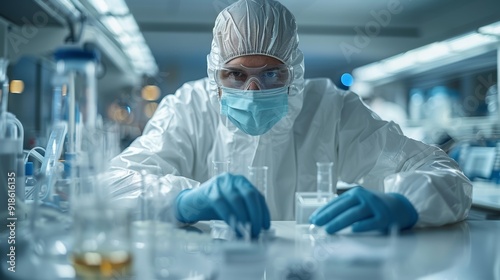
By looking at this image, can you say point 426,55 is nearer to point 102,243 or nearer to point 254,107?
point 254,107

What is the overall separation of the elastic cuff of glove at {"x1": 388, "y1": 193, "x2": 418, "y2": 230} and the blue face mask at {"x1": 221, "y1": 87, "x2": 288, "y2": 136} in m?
0.55

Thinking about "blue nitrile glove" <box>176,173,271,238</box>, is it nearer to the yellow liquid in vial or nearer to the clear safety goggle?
the yellow liquid in vial

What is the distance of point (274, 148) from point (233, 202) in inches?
32.9

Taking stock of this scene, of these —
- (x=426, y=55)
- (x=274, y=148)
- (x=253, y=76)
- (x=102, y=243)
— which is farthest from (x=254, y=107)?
(x=426, y=55)

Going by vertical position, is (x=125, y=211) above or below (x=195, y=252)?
above

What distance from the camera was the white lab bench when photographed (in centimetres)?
82

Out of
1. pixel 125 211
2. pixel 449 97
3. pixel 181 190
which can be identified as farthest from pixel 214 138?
pixel 449 97

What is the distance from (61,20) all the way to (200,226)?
4.47ft

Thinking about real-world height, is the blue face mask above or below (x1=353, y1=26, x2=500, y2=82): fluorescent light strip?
below

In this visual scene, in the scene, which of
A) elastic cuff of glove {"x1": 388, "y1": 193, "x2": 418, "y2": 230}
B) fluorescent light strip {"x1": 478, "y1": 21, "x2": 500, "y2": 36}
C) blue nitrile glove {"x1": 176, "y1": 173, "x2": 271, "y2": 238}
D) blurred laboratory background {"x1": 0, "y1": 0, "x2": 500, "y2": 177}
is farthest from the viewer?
fluorescent light strip {"x1": 478, "y1": 21, "x2": 500, "y2": 36}

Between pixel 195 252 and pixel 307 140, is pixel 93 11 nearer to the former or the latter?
pixel 307 140

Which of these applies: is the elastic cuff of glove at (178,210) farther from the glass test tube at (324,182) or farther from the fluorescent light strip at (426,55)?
the fluorescent light strip at (426,55)

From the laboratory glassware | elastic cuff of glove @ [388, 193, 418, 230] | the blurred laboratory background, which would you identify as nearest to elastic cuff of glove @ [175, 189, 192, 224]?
the laboratory glassware

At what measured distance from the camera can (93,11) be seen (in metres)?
2.29
